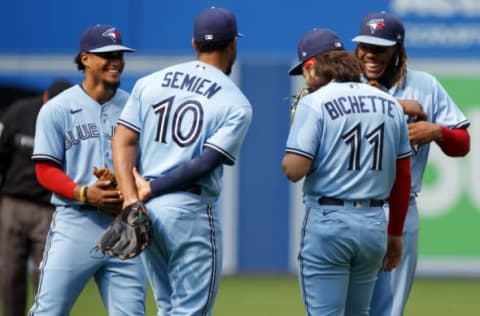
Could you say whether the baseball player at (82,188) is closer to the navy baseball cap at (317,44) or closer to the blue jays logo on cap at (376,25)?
the navy baseball cap at (317,44)

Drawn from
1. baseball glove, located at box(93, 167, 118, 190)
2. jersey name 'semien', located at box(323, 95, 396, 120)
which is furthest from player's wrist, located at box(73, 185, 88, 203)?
jersey name 'semien', located at box(323, 95, 396, 120)

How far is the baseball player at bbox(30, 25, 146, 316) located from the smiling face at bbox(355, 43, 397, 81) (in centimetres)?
130

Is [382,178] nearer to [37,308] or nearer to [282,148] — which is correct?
[37,308]

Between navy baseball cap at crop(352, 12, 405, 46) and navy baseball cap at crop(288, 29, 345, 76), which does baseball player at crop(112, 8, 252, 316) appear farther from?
navy baseball cap at crop(352, 12, 405, 46)

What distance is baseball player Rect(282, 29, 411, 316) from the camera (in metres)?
5.89

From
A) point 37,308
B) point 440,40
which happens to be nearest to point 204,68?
point 37,308

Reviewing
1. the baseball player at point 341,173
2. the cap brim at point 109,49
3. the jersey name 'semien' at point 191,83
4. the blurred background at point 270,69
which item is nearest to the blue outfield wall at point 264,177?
the blurred background at point 270,69

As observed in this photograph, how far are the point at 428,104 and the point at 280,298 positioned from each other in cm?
488

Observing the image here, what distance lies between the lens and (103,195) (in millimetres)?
6457

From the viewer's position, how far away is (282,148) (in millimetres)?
13281

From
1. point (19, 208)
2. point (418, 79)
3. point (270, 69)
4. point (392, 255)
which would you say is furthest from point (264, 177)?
point (392, 255)

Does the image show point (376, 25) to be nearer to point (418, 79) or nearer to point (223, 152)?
point (418, 79)

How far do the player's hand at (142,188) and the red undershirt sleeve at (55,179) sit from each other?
671 millimetres

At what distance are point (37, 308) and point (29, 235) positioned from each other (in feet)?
7.28
